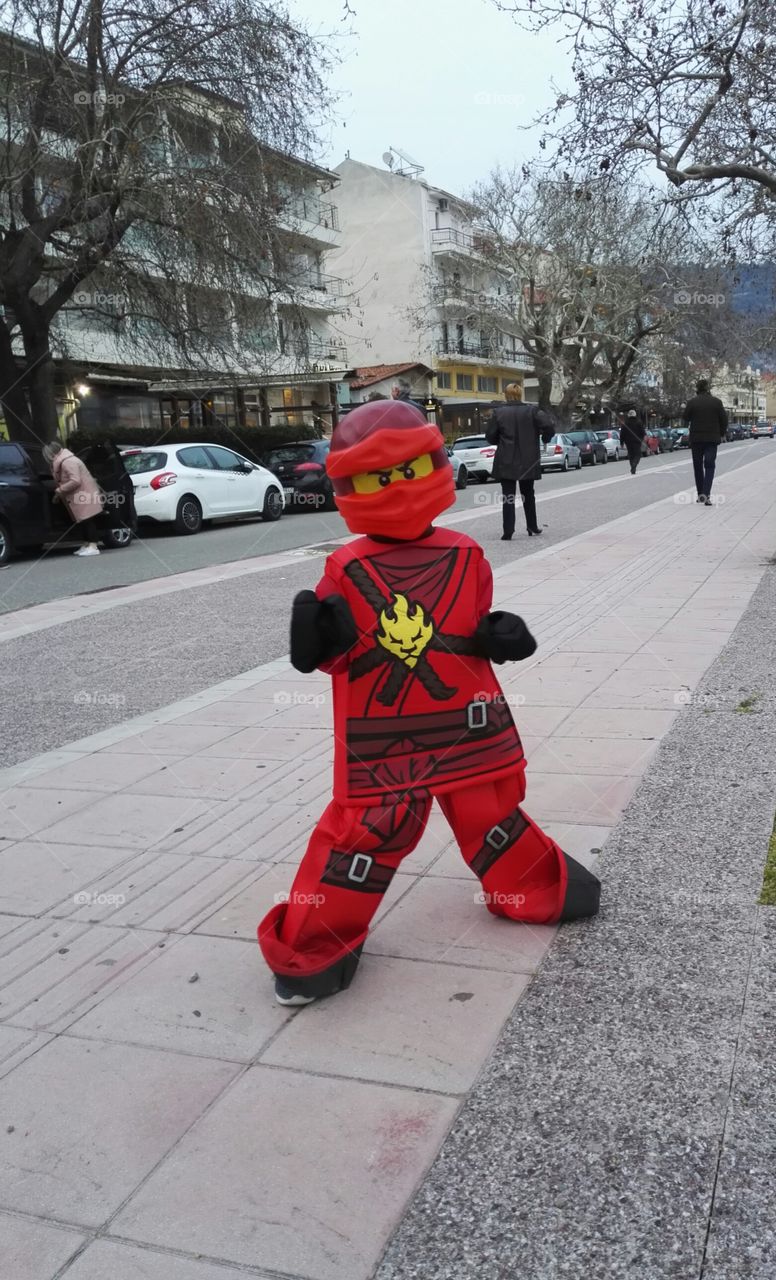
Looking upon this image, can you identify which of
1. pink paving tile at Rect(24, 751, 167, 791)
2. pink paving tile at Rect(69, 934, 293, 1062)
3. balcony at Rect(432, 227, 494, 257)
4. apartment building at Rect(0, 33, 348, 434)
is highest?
balcony at Rect(432, 227, 494, 257)

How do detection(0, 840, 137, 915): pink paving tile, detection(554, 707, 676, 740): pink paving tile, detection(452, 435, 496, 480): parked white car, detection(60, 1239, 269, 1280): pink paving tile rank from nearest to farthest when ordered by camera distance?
detection(60, 1239, 269, 1280): pink paving tile, detection(0, 840, 137, 915): pink paving tile, detection(554, 707, 676, 740): pink paving tile, detection(452, 435, 496, 480): parked white car

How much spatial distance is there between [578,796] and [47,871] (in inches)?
76.9

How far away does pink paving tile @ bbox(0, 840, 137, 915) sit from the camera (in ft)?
11.6

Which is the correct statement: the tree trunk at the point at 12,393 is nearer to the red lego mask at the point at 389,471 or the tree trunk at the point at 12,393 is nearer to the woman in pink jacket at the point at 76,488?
the woman in pink jacket at the point at 76,488

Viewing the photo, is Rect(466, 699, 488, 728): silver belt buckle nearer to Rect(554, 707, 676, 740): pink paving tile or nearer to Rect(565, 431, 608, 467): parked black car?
Rect(554, 707, 676, 740): pink paving tile

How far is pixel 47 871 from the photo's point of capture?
3785 millimetres

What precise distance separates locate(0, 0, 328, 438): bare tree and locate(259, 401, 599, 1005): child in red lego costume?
1505 centimetres

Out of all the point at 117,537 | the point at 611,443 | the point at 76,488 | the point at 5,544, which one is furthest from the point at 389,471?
the point at 611,443

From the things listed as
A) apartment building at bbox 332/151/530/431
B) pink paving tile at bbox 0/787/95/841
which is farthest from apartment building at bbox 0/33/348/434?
apartment building at bbox 332/151/530/431

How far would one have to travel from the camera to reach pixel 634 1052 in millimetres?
2488

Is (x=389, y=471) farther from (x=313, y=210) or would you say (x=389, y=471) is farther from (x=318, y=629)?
(x=313, y=210)

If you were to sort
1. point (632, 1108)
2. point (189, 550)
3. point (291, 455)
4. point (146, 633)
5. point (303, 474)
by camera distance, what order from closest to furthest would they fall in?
point (632, 1108) → point (146, 633) → point (189, 550) → point (303, 474) → point (291, 455)

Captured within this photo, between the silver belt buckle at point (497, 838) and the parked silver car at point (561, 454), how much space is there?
35844 millimetres

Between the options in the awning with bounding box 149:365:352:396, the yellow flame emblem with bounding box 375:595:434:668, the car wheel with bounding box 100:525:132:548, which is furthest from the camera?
the awning with bounding box 149:365:352:396
